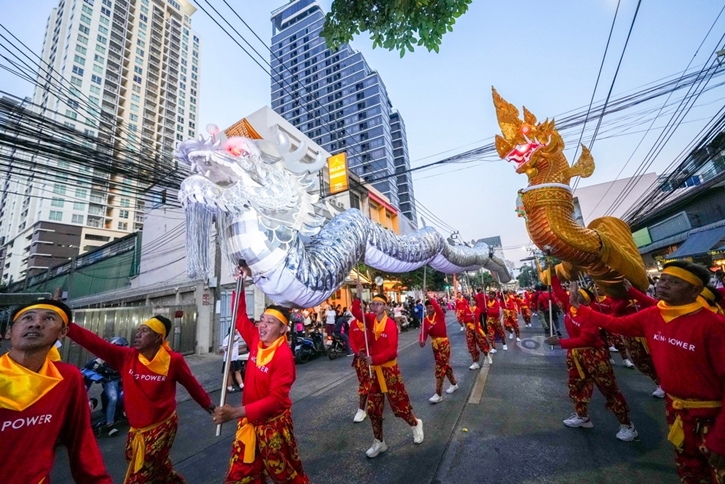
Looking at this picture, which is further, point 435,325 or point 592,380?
point 435,325

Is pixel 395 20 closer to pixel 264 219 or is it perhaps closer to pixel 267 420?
pixel 264 219

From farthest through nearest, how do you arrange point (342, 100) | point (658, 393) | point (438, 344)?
point (342, 100) → point (438, 344) → point (658, 393)

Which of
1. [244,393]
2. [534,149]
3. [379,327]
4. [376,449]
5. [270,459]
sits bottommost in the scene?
[376,449]

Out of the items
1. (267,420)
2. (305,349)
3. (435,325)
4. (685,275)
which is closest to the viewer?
(685,275)

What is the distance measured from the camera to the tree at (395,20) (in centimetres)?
288

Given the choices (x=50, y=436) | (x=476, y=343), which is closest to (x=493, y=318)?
(x=476, y=343)

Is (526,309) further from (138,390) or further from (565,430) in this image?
(138,390)

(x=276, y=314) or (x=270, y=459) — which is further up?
(x=276, y=314)

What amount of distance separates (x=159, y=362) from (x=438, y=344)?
13.2 feet

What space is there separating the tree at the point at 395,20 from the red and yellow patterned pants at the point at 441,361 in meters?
4.18

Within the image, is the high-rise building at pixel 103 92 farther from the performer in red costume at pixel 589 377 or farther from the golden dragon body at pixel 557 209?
the performer in red costume at pixel 589 377

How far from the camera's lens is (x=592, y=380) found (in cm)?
343

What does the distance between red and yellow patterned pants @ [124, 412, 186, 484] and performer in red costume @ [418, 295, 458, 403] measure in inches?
140

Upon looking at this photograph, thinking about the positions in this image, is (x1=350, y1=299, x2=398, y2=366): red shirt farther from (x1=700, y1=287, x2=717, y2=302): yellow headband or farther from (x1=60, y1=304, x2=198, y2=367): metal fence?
(x1=60, y1=304, x2=198, y2=367): metal fence
